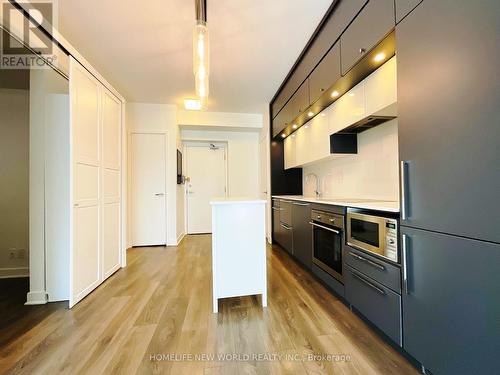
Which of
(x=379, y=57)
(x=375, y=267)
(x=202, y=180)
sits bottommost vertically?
(x=375, y=267)

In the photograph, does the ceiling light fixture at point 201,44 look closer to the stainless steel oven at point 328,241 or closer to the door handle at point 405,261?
the stainless steel oven at point 328,241

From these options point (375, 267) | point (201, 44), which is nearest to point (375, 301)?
point (375, 267)

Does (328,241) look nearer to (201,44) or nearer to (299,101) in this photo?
(299,101)

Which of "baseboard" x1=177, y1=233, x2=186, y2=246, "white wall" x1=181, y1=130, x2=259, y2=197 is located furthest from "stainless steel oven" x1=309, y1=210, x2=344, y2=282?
"white wall" x1=181, y1=130, x2=259, y2=197

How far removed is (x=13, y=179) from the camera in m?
2.86

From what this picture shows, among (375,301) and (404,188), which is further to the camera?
(375,301)

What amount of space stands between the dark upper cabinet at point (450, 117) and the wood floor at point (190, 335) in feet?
3.10

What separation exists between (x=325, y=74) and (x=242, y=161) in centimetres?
347

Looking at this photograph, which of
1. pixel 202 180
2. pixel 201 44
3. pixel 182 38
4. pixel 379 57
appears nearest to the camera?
pixel 379 57

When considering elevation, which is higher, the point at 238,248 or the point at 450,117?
the point at 450,117


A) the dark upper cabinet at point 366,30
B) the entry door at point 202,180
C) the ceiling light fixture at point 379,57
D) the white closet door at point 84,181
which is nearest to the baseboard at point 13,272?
the white closet door at point 84,181

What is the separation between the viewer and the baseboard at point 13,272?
2.79 m

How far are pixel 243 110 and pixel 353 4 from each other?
10.4 ft

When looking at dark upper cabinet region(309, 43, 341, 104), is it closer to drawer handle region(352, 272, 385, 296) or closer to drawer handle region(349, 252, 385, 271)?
drawer handle region(349, 252, 385, 271)
